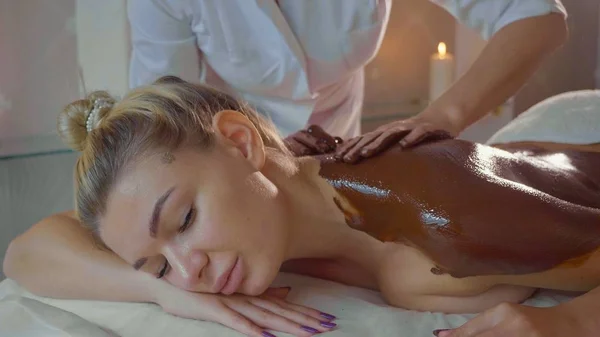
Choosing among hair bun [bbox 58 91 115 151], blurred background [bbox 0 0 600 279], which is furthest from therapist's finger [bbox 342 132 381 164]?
blurred background [bbox 0 0 600 279]

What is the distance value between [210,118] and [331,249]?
24 cm

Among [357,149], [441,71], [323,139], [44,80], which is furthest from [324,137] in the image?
[441,71]

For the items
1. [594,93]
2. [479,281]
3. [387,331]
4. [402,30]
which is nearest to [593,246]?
[479,281]

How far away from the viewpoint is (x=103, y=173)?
0.79 meters

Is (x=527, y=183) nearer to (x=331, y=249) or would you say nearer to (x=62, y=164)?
(x=331, y=249)

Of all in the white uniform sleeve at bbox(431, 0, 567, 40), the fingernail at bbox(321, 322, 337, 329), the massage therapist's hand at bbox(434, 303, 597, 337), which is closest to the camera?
the massage therapist's hand at bbox(434, 303, 597, 337)

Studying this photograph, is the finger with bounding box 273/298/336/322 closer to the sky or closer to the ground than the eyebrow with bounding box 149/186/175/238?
closer to the ground

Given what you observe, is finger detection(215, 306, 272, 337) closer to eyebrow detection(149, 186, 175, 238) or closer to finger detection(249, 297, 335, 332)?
finger detection(249, 297, 335, 332)

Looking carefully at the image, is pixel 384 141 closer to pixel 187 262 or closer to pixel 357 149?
pixel 357 149

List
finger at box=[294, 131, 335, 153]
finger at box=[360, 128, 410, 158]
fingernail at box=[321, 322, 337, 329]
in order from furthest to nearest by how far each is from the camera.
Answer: finger at box=[294, 131, 335, 153] < finger at box=[360, 128, 410, 158] < fingernail at box=[321, 322, 337, 329]

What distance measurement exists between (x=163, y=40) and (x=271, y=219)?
1.93 ft

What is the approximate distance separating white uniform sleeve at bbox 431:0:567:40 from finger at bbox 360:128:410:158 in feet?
1.40

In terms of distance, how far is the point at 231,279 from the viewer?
2.55ft

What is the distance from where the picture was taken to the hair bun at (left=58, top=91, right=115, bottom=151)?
2.87ft
